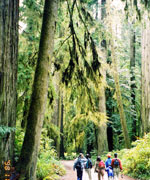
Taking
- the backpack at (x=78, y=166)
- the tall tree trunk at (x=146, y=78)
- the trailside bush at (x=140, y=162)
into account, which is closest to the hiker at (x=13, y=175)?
the backpack at (x=78, y=166)

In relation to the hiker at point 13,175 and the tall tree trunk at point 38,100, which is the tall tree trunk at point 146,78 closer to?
the tall tree trunk at point 38,100

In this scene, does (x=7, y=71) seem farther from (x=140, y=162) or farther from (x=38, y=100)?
(x=140, y=162)

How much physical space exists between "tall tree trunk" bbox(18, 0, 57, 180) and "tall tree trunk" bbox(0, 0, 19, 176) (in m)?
0.32

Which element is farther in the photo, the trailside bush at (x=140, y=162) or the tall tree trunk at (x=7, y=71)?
the trailside bush at (x=140, y=162)

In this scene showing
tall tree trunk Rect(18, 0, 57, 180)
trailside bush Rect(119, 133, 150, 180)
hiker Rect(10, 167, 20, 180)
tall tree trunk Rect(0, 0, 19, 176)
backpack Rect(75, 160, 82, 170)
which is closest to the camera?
tall tree trunk Rect(0, 0, 19, 176)

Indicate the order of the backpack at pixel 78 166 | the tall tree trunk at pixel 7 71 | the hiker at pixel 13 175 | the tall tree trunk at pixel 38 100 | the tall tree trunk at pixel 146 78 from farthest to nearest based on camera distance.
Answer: the tall tree trunk at pixel 146 78, the backpack at pixel 78 166, the tall tree trunk at pixel 38 100, the hiker at pixel 13 175, the tall tree trunk at pixel 7 71

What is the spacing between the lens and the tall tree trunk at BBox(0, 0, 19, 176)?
4.04 meters

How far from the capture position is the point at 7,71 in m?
4.15

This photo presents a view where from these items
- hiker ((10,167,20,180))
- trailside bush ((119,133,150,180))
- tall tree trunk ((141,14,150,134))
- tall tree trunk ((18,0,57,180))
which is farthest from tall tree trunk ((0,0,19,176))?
tall tree trunk ((141,14,150,134))

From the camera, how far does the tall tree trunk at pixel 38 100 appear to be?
4352mm

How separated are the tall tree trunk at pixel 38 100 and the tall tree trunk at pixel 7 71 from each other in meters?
0.32

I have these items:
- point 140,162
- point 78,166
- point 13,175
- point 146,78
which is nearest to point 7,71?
point 13,175

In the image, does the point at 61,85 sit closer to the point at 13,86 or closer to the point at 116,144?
the point at 13,86

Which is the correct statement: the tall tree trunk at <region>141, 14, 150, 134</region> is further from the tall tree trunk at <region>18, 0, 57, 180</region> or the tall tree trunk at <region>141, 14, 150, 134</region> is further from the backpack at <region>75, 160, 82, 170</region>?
the tall tree trunk at <region>18, 0, 57, 180</region>
